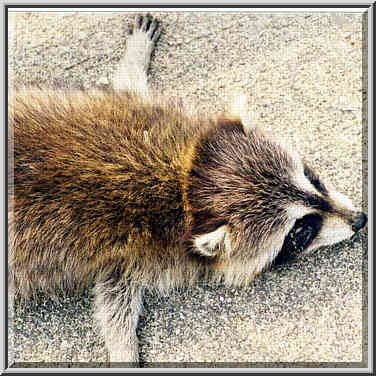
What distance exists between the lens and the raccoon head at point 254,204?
317 cm

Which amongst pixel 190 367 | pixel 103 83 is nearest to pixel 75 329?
pixel 190 367

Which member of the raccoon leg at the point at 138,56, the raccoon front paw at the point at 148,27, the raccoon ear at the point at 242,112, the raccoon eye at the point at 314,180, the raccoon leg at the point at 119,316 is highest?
the raccoon front paw at the point at 148,27

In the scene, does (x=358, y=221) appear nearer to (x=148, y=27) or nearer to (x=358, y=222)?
(x=358, y=222)

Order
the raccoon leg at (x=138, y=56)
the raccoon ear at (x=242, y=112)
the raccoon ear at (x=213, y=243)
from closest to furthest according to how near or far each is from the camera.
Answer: the raccoon ear at (x=213, y=243) < the raccoon ear at (x=242, y=112) < the raccoon leg at (x=138, y=56)

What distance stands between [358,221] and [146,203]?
1.45m

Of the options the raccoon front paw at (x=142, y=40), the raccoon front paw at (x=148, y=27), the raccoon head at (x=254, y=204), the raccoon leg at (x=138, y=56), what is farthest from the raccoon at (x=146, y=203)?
the raccoon front paw at (x=148, y=27)

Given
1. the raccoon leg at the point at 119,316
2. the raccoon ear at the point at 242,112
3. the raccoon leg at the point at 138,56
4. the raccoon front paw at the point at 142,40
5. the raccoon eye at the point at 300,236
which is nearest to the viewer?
the raccoon eye at the point at 300,236

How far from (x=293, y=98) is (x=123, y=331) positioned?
7.37 feet

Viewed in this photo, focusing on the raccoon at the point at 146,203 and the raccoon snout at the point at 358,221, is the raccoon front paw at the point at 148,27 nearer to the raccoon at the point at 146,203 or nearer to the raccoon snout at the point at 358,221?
the raccoon at the point at 146,203

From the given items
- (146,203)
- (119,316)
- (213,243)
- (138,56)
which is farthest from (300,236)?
(138,56)

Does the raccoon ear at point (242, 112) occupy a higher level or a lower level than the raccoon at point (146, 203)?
higher

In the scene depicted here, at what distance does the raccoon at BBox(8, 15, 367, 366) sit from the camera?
3.18 meters

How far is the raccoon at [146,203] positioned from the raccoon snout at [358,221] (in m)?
0.01

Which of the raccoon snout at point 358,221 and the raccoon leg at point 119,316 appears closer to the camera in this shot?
the raccoon snout at point 358,221
